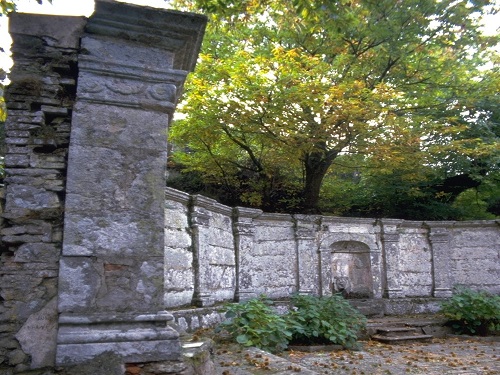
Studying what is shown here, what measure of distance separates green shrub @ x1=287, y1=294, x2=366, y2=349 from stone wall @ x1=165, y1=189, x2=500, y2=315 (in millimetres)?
1569

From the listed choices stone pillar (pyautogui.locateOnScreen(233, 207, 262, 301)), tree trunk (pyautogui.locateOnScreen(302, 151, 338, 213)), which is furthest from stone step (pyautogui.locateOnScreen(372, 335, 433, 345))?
tree trunk (pyautogui.locateOnScreen(302, 151, 338, 213))

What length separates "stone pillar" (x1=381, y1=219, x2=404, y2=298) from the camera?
12.3 metres

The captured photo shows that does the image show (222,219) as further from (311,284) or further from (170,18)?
(170,18)

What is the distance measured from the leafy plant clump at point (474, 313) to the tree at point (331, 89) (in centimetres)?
373

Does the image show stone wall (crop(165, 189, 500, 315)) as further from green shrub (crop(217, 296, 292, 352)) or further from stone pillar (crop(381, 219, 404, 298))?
green shrub (crop(217, 296, 292, 352))

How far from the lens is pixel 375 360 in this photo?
285 inches

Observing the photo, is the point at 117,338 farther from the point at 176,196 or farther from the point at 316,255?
the point at 316,255

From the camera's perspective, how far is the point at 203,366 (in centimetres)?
371

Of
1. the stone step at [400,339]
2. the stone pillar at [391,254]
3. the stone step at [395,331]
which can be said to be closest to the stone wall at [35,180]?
the stone step at [400,339]

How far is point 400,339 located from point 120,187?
24.7ft

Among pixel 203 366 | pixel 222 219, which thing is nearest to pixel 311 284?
pixel 222 219

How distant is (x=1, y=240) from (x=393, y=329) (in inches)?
325

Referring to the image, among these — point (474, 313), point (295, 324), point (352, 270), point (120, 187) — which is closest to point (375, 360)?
point (295, 324)

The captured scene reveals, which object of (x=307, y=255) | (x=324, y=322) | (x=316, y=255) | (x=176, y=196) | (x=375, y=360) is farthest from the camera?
(x=316, y=255)
